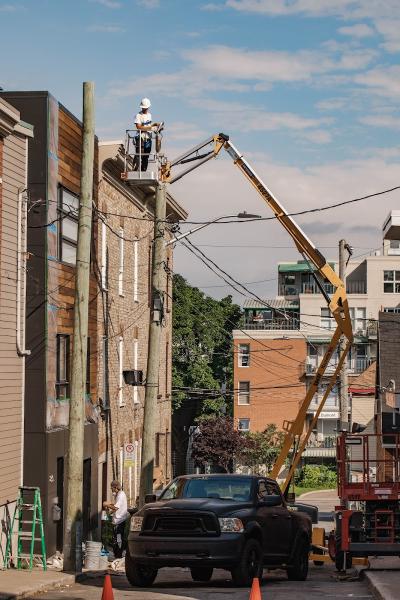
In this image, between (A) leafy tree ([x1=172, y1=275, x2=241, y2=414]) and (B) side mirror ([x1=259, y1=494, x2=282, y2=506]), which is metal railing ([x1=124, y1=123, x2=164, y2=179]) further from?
(A) leafy tree ([x1=172, y1=275, x2=241, y2=414])

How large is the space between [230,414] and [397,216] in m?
59.6

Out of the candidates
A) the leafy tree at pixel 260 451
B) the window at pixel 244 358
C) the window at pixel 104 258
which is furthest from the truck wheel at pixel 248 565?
the window at pixel 244 358

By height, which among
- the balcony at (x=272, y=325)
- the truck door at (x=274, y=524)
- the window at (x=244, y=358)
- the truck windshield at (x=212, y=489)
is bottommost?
the truck door at (x=274, y=524)

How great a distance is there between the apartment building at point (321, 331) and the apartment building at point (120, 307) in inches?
1368

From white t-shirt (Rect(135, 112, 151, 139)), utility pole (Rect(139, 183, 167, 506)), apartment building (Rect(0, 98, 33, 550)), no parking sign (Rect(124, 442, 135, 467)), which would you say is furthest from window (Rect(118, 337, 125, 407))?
apartment building (Rect(0, 98, 33, 550))

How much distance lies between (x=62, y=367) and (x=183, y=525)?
11643mm

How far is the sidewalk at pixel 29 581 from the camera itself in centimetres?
1712

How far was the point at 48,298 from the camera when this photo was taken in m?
26.8

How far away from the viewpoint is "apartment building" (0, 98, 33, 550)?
24.0 meters

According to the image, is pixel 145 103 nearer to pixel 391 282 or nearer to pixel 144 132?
pixel 144 132

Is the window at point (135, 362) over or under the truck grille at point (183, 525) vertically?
over

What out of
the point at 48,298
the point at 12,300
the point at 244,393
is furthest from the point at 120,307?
the point at 244,393

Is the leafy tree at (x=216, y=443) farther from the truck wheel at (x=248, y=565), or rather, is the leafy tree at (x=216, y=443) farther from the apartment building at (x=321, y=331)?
the truck wheel at (x=248, y=565)

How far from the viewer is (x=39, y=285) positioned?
26.5 metres
